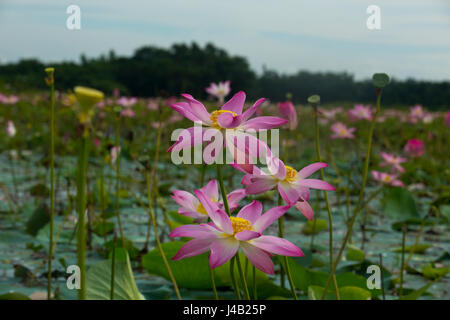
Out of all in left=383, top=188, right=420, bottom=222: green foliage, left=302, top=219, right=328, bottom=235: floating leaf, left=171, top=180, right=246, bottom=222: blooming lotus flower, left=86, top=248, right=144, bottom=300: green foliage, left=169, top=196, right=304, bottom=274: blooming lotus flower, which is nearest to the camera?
left=169, top=196, right=304, bottom=274: blooming lotus flower

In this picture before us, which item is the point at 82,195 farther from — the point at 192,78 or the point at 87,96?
the point at 192,78

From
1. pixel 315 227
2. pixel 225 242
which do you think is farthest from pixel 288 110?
pixel 315 227

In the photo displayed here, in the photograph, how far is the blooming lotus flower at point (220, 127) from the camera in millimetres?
409

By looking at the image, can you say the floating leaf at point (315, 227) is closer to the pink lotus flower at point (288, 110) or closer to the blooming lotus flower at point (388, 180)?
the blooming lotus flower at point (388, 180)

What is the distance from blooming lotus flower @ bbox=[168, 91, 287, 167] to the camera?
16.1 inches

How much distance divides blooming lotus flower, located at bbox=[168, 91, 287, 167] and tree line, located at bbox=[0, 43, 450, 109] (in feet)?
30.9

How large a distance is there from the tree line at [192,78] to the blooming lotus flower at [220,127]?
371 inches

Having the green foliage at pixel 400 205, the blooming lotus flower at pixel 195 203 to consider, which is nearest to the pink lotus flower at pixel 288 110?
the blooming lotus flower at pixel 195 203

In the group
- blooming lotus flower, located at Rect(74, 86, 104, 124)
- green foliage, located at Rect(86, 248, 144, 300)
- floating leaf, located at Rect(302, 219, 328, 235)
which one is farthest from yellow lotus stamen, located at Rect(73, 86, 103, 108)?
floating leaf, located at Rect(302, 219, 328, 235)

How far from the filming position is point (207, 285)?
2.76 feet

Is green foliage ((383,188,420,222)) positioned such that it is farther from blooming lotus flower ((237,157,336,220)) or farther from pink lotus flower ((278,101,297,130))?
blooming lotus flower ((237,157,336,220))
